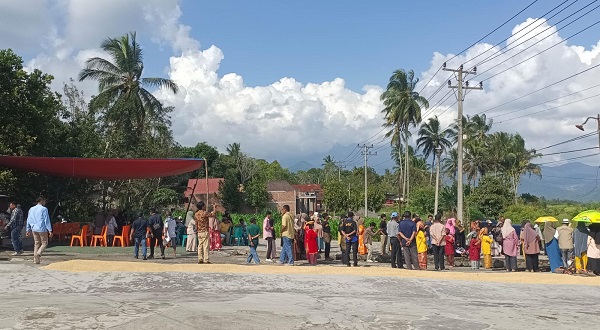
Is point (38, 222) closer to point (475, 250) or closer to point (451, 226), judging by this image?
point (475, 250)

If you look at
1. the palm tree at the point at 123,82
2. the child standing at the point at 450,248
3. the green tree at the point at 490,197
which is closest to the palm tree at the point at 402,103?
the green tree at the point at 490,197

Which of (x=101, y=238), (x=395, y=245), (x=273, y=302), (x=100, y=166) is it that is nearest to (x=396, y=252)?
(x=395, y=245)

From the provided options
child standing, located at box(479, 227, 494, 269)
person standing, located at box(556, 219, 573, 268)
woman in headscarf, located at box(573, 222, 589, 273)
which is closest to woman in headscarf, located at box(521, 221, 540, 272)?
person standing, located at box(556, 219, 573, 268)

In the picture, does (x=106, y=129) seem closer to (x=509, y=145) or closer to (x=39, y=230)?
(x=39, y=230)

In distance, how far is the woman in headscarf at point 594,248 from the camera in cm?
1370

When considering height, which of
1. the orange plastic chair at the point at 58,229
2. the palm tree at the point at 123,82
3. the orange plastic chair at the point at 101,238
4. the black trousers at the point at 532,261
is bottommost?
the black trousers at the point at 532,261

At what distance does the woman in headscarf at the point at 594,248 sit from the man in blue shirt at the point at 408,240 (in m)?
4.35

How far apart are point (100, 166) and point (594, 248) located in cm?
1531

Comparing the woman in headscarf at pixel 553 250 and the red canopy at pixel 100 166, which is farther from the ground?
the red canopy at pixel 100 166

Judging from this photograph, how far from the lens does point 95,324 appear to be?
6910 millimetres

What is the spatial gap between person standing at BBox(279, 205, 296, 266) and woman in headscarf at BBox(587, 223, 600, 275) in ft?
24.9

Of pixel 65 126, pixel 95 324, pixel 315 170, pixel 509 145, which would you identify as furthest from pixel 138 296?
pixel 315 170

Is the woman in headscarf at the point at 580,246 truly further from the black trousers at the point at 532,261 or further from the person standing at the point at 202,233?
the person standing at the point at 202,233

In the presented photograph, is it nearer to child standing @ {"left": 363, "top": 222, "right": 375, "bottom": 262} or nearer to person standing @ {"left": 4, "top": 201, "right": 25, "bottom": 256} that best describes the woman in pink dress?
child standing @ {"left": 363, "top": 222, "right": 375, "bottom": 262}
